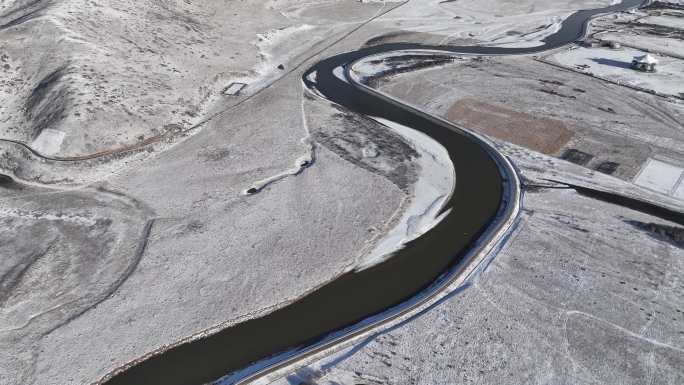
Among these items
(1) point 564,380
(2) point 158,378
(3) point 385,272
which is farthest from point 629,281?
(2) point 158,378

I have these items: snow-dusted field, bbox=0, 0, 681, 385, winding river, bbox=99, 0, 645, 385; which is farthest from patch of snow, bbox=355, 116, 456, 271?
winding river, bbox=99, 0, 645, 385

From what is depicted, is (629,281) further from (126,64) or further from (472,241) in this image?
(126,64)

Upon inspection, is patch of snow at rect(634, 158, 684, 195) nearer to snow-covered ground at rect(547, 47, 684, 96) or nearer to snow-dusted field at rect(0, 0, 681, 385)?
snow-dusted field at rect(0, 0, 681, 385)

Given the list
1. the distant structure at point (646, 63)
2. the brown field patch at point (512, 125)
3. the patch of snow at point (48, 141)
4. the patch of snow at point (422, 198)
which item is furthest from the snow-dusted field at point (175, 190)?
the distant structure at point (646, 63)

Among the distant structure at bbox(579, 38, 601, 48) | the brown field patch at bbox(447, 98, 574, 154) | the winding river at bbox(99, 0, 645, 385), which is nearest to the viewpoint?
the winding river at bbox(99, 0, 645, 385)

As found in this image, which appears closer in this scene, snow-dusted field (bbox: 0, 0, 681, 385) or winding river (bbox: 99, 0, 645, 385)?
winding river (bbox: 99, 0, 645, 385)

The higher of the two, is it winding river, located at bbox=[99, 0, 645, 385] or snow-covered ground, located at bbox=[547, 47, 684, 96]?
snow-covered ground, located at bbox=[547, 47, 684, 96]

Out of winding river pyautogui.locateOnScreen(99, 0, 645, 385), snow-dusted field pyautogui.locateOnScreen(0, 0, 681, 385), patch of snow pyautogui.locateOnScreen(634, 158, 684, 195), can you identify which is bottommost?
winding river pyautogui.locateOnScreen(99, 0, 645, 385)
